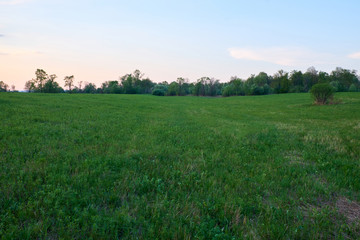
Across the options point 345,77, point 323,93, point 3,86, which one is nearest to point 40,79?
point 3,86

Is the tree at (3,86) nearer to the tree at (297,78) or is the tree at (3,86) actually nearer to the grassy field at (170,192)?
the grassy field at (170,192)

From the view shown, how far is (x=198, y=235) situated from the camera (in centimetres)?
297

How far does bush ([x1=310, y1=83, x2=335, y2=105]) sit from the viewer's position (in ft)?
107

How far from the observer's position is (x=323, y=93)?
33281mm

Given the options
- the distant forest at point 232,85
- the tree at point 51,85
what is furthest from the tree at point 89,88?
the tree at point 51,85

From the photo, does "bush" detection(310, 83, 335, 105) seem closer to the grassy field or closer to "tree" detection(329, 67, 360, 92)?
the grassy field

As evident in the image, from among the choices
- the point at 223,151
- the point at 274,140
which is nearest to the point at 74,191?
the point at 223,151

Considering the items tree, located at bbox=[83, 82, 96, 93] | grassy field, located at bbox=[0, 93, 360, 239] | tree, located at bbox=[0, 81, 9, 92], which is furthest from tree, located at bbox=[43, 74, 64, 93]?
grassy field, located at bbox=[0, 93, 360, 239]

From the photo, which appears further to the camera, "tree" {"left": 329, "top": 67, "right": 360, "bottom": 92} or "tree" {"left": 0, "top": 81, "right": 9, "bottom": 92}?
"tree" {"left": 0, "top": 81, "right": 9, "bottom": 92}

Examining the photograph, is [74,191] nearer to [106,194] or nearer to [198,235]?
[106,194]

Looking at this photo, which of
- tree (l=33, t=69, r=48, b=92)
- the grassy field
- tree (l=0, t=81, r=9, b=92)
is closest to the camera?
the grassy field

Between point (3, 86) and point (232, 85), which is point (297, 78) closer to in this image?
point (232, 85)

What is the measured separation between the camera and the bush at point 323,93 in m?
32.7

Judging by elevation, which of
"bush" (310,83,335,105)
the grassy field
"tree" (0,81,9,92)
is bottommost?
the grassy field
